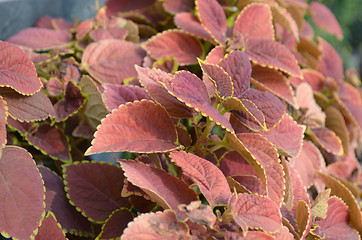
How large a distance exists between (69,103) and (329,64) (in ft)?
2.51

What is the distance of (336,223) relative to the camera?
64 centimetres

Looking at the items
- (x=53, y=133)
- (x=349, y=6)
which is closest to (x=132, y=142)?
(x=53, y=133)

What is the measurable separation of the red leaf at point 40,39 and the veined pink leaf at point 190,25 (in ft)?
0.82

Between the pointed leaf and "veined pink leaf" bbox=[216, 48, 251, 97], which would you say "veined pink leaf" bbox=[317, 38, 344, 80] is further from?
the pointed leaf

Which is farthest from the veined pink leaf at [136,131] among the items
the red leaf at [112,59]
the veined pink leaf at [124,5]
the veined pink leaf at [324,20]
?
the veined pink leaf at [324,20]

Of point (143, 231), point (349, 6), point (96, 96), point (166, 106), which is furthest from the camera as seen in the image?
point (349, 6)

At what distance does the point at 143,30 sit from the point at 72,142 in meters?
0.35

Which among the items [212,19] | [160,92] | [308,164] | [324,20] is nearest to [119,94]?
[160,92]

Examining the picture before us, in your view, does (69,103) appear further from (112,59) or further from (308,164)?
(308,164)

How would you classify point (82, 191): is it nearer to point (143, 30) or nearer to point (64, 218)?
point (64, 218)

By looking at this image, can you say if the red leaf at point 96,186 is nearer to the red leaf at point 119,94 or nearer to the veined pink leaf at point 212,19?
the red leaf at point 119,94

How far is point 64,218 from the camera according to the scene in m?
0.57

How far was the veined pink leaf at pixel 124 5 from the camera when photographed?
1.00m

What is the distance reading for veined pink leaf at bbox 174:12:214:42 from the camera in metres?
0.79
